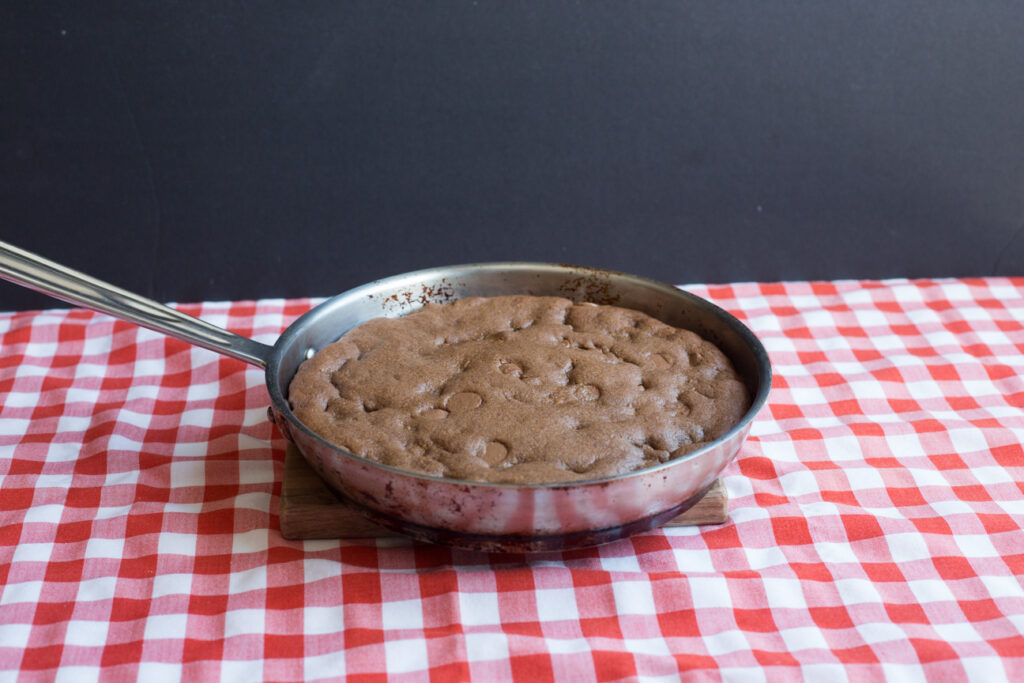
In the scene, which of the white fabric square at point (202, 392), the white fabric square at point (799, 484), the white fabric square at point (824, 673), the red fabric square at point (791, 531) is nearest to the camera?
the white fabric square at point (824, 673)

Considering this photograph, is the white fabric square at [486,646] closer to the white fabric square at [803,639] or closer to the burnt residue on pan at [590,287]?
the white fabric square at [803,639]

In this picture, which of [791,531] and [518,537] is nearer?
[518,537]

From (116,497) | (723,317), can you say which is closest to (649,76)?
(723,317)

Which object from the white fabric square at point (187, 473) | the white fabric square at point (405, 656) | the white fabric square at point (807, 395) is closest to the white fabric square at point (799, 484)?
the white fabric square at point (807, 395)

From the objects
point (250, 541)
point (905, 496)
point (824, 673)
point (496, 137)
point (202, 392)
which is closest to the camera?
point (824, 673)

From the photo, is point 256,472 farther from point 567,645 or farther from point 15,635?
point 567,645

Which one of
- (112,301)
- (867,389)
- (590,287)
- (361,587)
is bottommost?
(867,389)

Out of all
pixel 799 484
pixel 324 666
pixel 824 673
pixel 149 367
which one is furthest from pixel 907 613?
pixel 149 367

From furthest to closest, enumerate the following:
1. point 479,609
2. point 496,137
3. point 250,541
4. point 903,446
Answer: point 496,137
point 903,446
point 250,541
point 479,609
